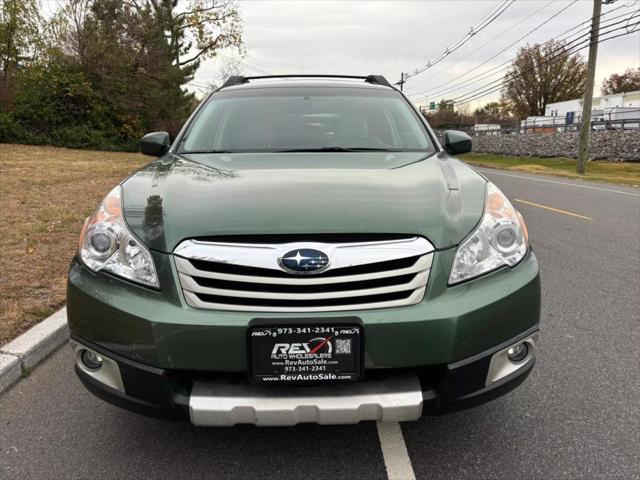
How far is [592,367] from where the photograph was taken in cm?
317

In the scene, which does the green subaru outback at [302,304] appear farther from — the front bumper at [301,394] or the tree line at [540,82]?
the tree line at [540,82]

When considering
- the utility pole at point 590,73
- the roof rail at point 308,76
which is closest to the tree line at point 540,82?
the utility pole at point 590,73

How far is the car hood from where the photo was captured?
2.03m

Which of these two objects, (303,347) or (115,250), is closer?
(303,347)

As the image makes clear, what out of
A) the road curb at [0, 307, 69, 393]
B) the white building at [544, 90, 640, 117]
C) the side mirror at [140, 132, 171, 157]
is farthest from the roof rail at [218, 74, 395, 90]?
the white building at [544, 90, 640, 117]

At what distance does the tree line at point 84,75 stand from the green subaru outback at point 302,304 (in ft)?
83.9

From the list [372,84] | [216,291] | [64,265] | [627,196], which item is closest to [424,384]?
[216,291]

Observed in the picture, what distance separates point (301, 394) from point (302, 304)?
0.33 metres

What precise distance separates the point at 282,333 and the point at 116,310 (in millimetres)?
643

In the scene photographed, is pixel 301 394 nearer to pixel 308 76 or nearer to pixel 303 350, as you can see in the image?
pixel 303 350

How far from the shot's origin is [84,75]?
26.0m

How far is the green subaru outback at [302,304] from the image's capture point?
6.29 ft

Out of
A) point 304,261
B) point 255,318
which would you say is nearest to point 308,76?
point 304,261

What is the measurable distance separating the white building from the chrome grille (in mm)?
60542
